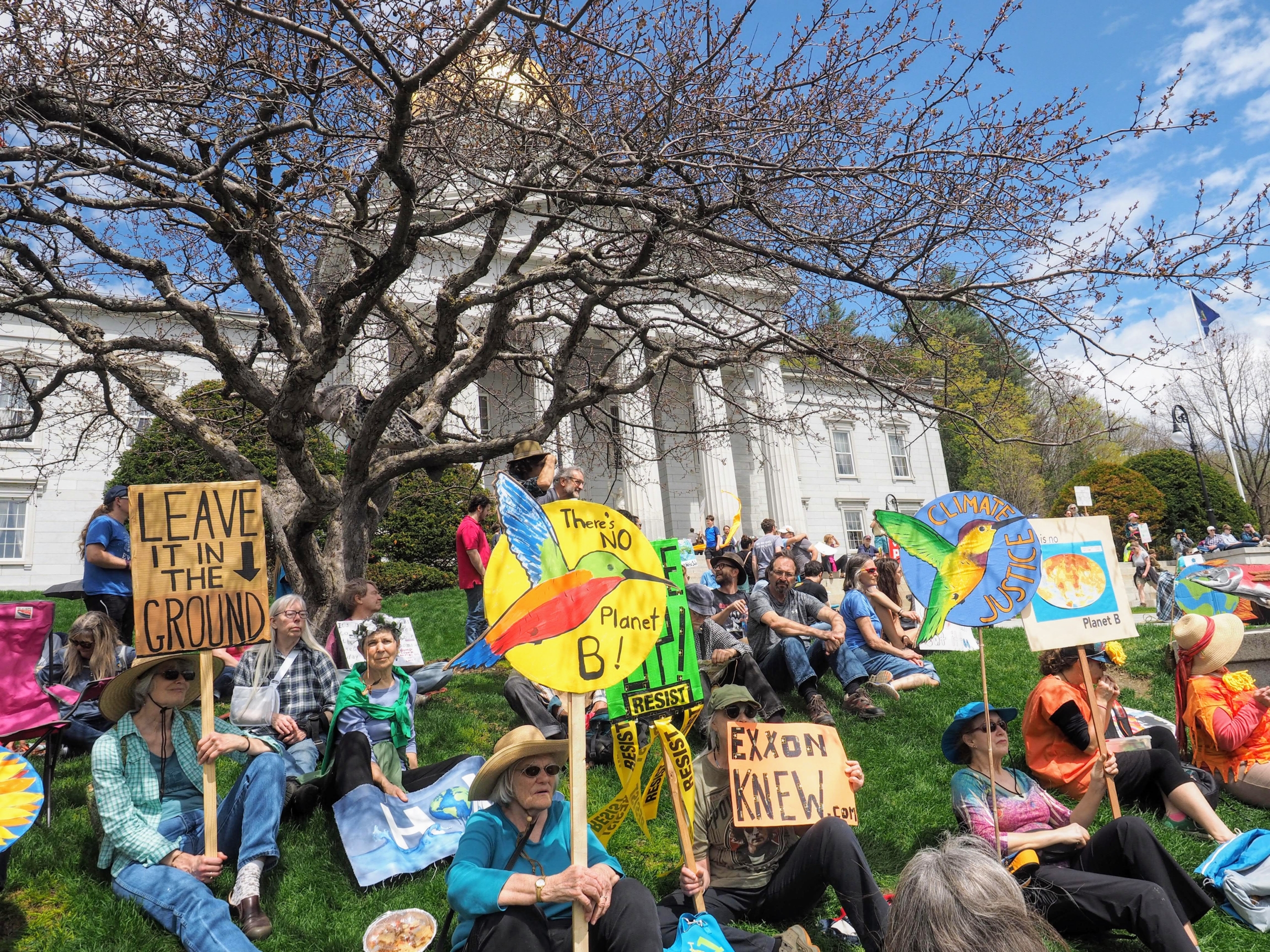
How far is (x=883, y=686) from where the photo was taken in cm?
809

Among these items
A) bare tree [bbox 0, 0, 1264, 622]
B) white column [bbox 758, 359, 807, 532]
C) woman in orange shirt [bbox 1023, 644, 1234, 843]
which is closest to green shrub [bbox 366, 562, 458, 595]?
bare tree [bbox 0, 0, 1264, 622]

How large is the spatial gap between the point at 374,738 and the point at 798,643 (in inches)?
149

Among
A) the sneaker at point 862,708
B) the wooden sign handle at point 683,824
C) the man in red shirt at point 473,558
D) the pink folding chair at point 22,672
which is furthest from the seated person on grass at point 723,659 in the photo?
the pink folding chair at point 22,672

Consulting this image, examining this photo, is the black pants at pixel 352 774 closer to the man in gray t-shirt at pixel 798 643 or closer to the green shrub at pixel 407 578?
the man in gray t-shirt at pixel 798 643

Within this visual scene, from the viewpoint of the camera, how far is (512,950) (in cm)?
327

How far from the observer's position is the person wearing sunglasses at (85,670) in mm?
6238

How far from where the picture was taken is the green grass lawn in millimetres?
4160

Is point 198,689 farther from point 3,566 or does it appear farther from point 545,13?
point 3,566

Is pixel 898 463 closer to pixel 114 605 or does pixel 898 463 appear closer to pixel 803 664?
pixel 803 664

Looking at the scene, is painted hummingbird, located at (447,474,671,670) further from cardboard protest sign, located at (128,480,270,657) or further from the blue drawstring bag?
the blue drawstring bag

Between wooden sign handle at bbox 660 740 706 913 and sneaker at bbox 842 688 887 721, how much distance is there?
387 cm

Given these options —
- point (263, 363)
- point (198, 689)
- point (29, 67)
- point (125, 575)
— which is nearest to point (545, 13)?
point (29, 67)

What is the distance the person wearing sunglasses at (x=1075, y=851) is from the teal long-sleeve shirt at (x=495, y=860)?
1.86 meters

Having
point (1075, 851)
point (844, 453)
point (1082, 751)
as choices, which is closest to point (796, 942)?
point (1075, 851)
